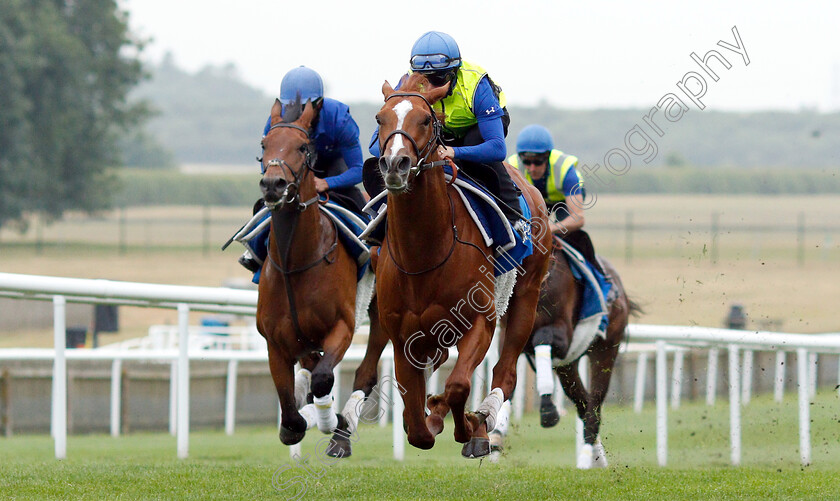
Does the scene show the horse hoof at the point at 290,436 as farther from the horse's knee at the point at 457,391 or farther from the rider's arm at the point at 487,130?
the rider's arm at the point at 487,130

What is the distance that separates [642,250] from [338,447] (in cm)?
3090

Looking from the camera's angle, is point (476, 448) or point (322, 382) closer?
point (476, 448)

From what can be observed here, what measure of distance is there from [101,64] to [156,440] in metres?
25.1

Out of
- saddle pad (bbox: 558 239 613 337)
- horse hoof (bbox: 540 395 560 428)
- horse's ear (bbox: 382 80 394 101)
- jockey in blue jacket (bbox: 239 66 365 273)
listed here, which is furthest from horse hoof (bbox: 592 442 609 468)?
horse's ear (bbox: 382 80 394 101)

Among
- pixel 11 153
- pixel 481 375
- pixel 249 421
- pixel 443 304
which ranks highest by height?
pixel 11 153

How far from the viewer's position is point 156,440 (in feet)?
31.9

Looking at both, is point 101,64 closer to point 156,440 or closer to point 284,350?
point 156,440

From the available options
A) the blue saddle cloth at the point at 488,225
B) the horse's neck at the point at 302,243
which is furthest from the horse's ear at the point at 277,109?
the blue saddle cloth at the point at 488,225

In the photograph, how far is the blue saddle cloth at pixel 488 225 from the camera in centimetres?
561

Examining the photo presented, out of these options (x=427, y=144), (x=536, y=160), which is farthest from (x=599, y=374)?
(x=427, y=144)

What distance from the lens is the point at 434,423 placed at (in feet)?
17.8

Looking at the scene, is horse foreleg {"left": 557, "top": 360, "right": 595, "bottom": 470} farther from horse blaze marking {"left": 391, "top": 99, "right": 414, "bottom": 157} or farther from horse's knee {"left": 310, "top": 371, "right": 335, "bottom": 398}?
horse blaze marking {"left": 391, "top": 99, "right": 414, "bottom": 157}

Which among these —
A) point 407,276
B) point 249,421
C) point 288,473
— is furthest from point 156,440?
point 407,276

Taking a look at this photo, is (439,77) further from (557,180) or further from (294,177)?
(557,180)
